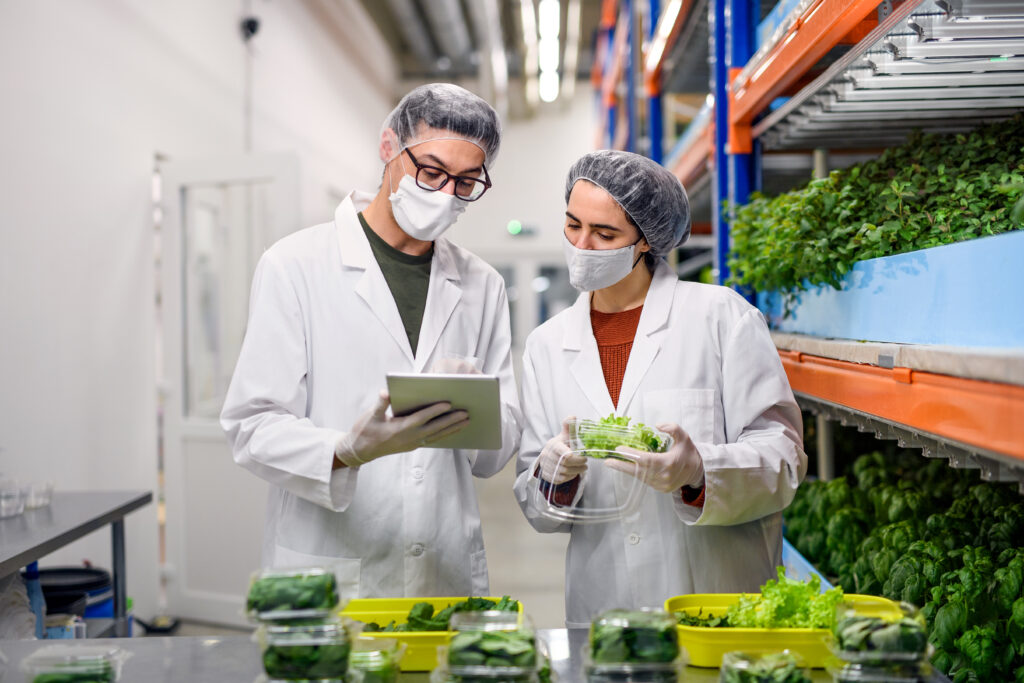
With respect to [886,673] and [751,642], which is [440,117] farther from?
[886,673]

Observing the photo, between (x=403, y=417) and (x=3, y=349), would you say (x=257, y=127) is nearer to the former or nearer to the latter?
(x=3, y=349)

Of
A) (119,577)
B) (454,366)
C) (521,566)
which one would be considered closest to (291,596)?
(454,366)

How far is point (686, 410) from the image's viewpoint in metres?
2.06

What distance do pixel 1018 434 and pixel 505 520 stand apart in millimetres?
6552

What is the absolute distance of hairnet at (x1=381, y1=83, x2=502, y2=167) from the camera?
2035mm

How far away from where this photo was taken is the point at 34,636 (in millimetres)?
2594

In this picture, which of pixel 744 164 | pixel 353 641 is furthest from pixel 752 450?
pixel 744 164

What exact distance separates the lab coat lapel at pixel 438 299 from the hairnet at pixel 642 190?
40 cm

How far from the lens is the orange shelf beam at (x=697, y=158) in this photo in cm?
397

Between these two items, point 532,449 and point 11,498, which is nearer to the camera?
point 532,449

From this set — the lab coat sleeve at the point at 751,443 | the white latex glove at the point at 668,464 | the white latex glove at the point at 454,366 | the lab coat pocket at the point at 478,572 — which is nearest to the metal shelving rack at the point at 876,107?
the lab coat sleeve at the point at 751,443

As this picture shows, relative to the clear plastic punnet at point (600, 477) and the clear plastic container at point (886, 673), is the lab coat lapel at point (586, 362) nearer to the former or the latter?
the clear plastic punnet at point (600, 477)

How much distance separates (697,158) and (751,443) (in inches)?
109

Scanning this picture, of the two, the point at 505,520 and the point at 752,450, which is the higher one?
the point at 752,450
